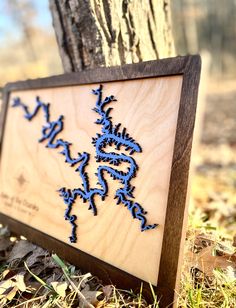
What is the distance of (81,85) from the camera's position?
5.14 feet

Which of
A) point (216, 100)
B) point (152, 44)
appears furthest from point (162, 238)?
point (216, 100)

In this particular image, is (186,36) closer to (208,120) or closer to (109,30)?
(208,120)

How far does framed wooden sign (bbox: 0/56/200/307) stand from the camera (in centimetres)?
120

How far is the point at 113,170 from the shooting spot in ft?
4.42

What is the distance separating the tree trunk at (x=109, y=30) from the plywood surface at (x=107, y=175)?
266 mm

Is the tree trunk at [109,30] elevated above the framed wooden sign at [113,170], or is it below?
above

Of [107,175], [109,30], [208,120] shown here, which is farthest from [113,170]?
[208,120]

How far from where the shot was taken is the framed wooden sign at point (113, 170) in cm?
120

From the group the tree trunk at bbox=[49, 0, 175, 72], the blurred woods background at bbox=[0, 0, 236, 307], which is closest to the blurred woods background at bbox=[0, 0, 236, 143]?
the blurred woods background at bbox=[0, 0, 236, 307]

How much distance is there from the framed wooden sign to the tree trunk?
0.23 meters

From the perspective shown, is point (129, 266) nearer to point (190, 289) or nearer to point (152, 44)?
point (190, 289)

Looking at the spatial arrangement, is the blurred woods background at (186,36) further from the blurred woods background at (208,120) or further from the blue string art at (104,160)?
the blue string art at (104,160)

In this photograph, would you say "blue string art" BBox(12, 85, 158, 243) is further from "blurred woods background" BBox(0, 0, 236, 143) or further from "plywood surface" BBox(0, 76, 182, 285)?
"blurred woods background" BBox(0, 0, 236, 143)

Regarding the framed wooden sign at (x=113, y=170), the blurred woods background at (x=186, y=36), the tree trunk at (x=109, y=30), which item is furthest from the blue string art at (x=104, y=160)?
the blurred woods background at (x=186, y=36)
